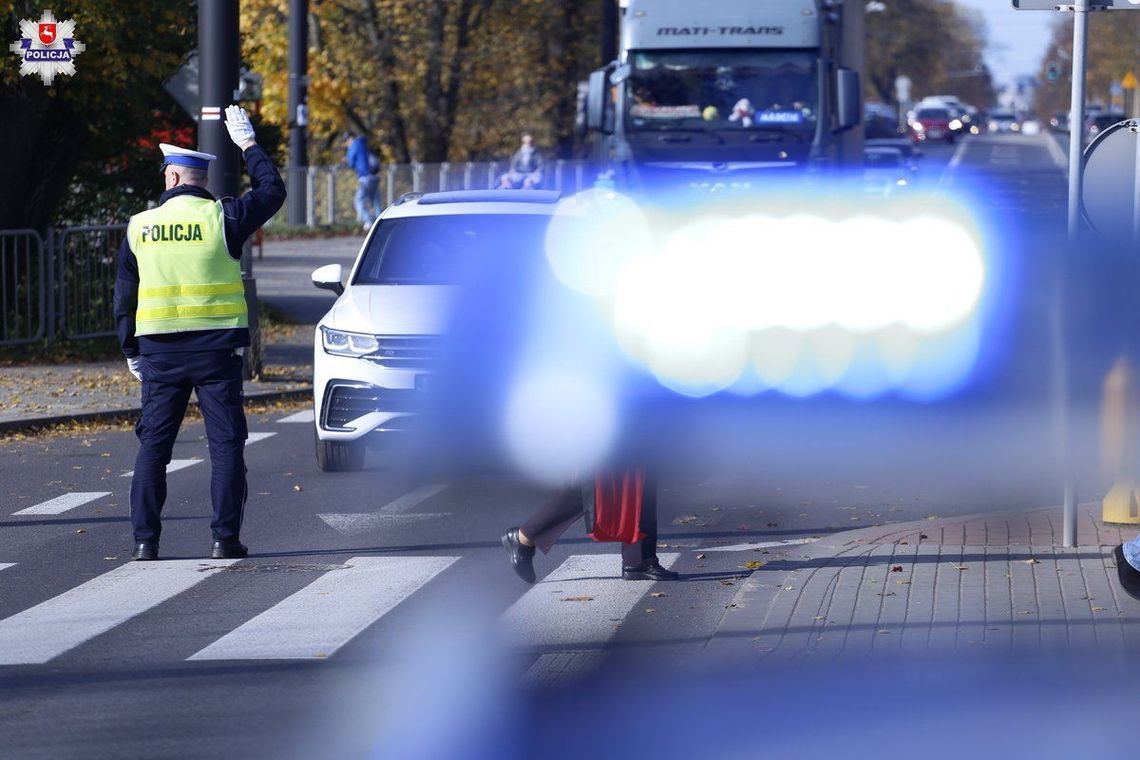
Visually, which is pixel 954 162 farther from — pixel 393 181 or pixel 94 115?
pixel 94 115

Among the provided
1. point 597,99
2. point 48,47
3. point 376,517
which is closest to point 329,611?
point 376,517

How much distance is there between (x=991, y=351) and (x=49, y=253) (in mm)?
8659

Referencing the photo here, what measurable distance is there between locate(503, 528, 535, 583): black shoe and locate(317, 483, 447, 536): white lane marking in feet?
5.08

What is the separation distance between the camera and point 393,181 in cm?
4591

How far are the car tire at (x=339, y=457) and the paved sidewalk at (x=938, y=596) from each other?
350cm

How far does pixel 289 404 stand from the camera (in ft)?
52.7

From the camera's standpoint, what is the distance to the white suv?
37.4 ft

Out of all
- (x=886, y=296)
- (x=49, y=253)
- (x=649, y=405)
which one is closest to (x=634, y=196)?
(x=886, y=296)

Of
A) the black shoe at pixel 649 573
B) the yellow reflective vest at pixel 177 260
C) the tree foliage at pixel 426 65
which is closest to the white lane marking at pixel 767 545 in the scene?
the black shoe at pixel 649 573

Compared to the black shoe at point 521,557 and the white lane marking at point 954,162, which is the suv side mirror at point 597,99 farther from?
the white lane marking at point 954,162

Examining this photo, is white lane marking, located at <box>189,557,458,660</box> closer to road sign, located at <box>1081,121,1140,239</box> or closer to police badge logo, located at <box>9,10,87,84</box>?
road sign, located at <box>1081,121,1140,239</box>

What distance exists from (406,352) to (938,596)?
430 centimetres

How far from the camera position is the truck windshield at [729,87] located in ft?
76.0

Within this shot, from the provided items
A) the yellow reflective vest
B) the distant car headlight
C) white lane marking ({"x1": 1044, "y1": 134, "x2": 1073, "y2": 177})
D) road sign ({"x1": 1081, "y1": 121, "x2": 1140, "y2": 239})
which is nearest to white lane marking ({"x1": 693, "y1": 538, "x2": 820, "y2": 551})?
road sign ({"x1": 1081, "y1": 121, "x2": 1140, "y2": 239})
